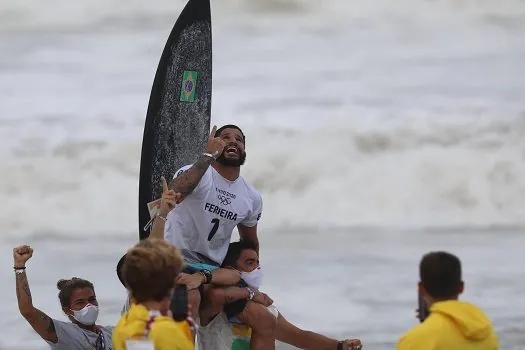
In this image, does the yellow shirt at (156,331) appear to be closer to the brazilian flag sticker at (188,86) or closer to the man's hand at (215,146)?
the man's hand at (215,146)

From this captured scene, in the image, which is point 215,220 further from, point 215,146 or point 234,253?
point 215,146

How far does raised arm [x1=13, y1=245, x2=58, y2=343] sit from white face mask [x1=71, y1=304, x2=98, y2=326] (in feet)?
0.51

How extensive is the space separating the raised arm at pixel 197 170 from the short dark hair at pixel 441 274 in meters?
2.01

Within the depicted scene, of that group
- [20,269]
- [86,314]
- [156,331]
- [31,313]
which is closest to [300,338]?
[86,314]

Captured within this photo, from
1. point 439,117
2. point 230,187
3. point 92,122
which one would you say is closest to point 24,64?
point 92,122

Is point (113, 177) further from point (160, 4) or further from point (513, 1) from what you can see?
point (513, 1)

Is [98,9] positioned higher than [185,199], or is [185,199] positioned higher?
[98,9]

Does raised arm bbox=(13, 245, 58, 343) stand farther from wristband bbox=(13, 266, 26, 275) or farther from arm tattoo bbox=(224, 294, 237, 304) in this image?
arm tattoo bbox=(224, 294, 237, 304)

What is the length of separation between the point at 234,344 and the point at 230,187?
2.48 ft

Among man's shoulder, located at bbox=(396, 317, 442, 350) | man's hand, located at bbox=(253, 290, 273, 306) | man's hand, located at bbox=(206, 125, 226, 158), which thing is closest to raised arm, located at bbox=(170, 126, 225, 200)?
man's hand, located at bbox=(206, 125, 226, 158)

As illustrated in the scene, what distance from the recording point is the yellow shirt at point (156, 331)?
3662 millimetres

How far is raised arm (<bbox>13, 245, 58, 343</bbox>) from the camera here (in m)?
5.00

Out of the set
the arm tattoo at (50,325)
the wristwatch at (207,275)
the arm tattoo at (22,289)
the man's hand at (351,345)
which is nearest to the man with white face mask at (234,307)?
the wristwatch at (207,275)

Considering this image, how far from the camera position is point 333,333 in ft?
35.5
